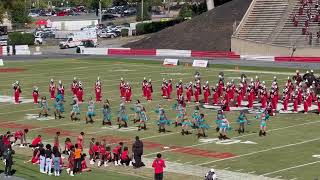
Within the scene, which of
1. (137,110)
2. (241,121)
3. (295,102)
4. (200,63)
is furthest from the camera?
(200,63)

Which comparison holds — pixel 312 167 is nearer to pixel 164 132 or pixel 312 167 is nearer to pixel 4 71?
pixel 164 132

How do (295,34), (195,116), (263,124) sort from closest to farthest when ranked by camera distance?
(263,124), (195,116), (295,34)

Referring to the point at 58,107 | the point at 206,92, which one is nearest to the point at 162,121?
the point at 58,107

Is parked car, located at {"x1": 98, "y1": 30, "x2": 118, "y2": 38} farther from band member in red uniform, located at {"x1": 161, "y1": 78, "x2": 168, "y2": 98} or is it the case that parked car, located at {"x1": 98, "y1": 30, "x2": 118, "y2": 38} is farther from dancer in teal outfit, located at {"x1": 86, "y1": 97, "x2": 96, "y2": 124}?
dancer in teal outfit, located at {"x1": 86, "y1": 97, "x2": 96, "y2": 124}

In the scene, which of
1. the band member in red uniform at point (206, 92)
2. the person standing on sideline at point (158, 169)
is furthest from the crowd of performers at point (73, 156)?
the band member in red uniform at point (206, 92)

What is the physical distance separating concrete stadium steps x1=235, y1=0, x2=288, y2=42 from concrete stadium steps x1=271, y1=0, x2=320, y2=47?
130 centimetres

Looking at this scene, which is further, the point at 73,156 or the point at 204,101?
the point at 204,101

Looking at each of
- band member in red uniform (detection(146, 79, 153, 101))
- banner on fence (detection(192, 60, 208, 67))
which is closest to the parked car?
banner on fence (detection(192, 60, 208, 67))

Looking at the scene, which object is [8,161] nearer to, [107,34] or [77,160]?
[77,160]

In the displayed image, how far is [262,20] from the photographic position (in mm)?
75938

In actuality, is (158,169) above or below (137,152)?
below

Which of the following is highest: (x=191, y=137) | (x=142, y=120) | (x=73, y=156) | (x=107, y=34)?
(x=107, y=34)

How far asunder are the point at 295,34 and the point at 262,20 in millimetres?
5731

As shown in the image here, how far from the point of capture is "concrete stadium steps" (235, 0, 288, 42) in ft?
241
